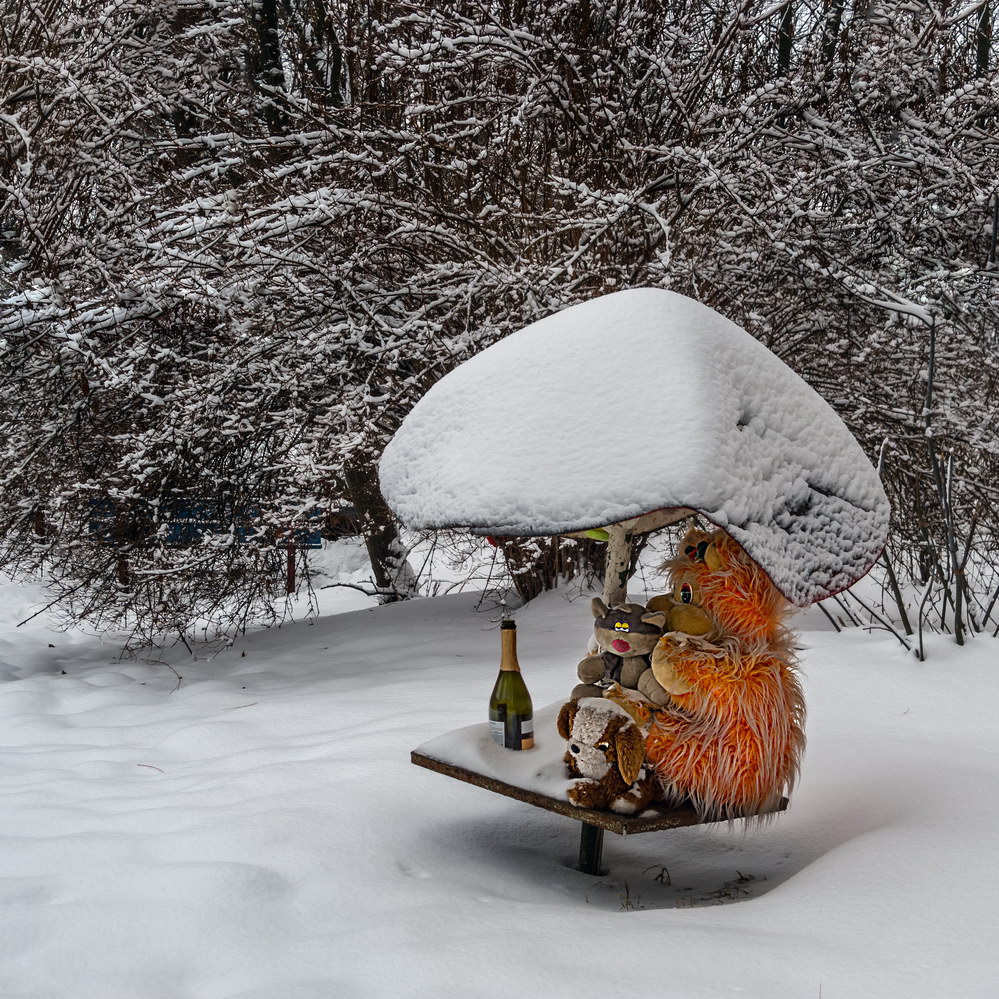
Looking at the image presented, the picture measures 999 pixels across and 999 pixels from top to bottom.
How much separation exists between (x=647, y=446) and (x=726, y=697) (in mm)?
689

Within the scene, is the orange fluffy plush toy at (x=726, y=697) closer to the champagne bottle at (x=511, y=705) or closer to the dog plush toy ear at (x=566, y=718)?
the dog plush toy ear at (x=566, y=718)

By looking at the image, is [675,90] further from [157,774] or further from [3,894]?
[3,894]

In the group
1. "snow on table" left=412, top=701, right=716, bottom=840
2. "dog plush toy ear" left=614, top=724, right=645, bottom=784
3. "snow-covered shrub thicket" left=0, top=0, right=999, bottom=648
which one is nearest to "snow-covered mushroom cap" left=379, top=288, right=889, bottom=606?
"dog plush toy ear" left=614, top=724, right=645, bottom=784

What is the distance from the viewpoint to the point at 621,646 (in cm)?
243

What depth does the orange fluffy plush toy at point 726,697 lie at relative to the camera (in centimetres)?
231

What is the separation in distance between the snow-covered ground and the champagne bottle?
279mm

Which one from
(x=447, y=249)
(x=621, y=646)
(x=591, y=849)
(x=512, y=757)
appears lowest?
(x=591, y=849)

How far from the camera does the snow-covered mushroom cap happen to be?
6.70ft

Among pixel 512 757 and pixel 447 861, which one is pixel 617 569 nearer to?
pixel 512 757

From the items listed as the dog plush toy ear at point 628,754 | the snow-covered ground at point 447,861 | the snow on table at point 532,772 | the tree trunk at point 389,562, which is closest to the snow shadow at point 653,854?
the snow-covered ground at point 447,861

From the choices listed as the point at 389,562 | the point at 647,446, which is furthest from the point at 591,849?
the point at 389,562

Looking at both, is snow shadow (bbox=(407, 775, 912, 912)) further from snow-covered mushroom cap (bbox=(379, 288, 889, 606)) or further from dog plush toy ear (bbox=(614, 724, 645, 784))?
snow-covered mushroom cap (bbox=(379, 288, 889, 606))

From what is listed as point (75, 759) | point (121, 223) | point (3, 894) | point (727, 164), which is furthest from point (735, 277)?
point (3, 894)

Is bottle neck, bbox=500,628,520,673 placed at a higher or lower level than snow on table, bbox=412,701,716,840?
higher
